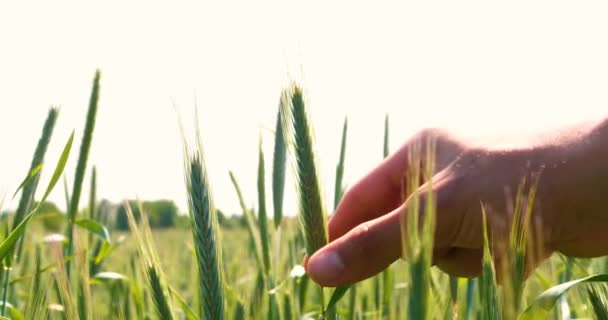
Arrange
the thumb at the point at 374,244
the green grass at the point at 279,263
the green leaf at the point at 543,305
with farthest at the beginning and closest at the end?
1. the thumb at the point at 374,244
2. the green leaf at the point at 543,305
3. the green grass at the point at 279,263

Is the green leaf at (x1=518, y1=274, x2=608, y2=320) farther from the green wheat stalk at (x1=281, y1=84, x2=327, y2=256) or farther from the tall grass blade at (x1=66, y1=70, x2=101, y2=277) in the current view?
the tall grass blade at (x1=66, y1=70, x2=101, y2=277)

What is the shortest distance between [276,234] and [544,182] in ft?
2.03

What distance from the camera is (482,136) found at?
152 cm

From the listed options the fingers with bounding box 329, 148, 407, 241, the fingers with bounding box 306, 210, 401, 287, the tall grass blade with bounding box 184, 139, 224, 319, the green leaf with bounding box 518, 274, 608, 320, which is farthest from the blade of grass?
the fingers with bounding box 329, 148, 407, 241

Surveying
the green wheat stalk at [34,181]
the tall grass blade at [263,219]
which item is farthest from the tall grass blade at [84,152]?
the tall grass blade at [263,219]

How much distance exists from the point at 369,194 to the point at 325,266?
2.12ft

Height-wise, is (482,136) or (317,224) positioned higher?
(482,136)

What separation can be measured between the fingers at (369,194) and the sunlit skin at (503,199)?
0.24m

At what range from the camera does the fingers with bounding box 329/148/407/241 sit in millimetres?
1830

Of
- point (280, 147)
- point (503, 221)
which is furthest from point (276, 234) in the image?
point (503, 221)

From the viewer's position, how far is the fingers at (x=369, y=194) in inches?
72.1

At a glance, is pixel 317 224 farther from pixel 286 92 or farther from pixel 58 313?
pixel 58 313

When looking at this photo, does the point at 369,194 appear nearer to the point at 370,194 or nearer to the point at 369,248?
the point at 370,194

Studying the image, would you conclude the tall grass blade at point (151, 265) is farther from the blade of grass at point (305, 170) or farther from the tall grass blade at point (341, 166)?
the tall grass blade at point (341, 166)
